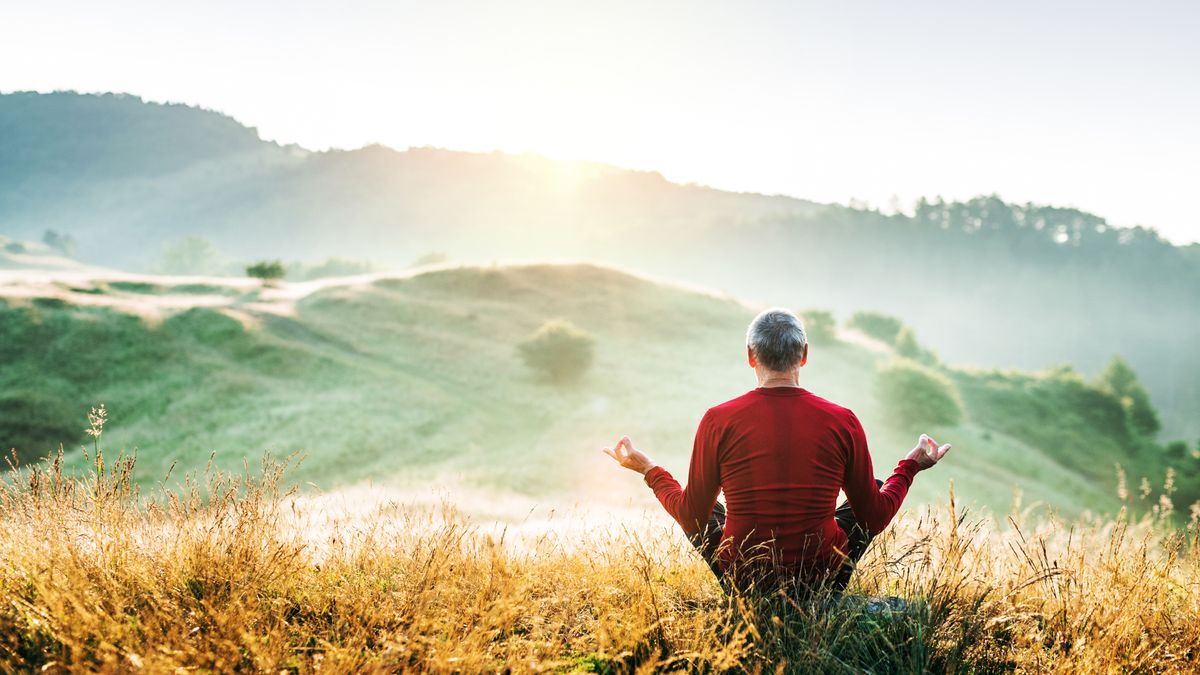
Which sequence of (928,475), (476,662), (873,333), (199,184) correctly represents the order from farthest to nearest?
(199,184), (873,333), (928,475), (476,662)

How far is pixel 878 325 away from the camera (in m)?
67.8

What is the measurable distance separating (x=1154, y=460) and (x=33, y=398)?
67.6 metres

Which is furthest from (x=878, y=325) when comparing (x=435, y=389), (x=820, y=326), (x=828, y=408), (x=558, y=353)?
(x=828, y=408)

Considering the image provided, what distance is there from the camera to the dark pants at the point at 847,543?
11.1 feet

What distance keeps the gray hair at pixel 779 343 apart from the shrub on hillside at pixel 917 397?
38564mm

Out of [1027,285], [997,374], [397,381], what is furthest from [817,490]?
[1027,285]

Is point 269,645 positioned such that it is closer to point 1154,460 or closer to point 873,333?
point 1154,460

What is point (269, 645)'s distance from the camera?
104 inches

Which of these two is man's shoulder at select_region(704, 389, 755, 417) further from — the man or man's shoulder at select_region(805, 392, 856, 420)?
man's shoulder at select_region(805, 392, 856, 420)

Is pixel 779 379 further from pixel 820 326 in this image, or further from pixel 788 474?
pixel 820 326

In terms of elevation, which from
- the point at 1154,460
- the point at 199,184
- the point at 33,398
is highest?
the point at 199,184

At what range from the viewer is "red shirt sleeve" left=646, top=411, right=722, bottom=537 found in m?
3.34

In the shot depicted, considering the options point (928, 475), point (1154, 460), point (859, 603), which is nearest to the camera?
point (859, 603)

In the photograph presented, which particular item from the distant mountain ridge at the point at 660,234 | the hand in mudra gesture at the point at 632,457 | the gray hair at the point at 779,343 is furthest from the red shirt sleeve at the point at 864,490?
the distant mountain ridge at the point at 660,234
